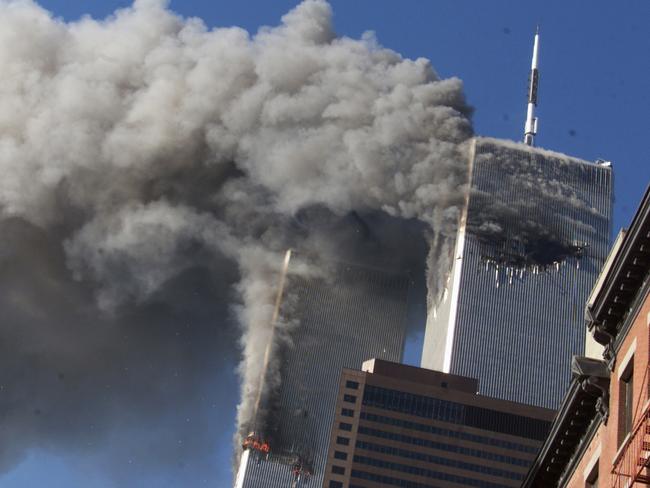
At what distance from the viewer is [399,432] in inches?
5645

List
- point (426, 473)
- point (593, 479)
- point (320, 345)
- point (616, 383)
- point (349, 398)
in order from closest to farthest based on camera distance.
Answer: point (616, 383) < point (593, 479) < point (426, 473) < point (349, 398) < point (320, 345)

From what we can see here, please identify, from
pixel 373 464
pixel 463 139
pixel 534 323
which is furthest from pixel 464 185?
pixel 373 464

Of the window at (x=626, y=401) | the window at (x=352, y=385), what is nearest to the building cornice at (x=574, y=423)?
the window at (x=626, y=401)

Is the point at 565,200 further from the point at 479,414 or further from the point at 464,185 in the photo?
the point at 479,414

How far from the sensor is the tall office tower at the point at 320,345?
178m

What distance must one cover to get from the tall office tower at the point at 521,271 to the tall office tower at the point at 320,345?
16.3 meters

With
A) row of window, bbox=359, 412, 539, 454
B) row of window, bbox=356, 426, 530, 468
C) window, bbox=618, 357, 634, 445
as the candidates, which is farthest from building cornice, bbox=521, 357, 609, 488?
row of window, bbox=359, 412, 539, 454

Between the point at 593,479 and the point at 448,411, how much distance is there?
115979 mm

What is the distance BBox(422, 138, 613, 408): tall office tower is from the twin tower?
0.40 ft

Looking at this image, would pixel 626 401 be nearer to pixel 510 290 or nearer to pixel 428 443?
pixel 428 443

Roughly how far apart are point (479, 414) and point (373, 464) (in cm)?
1404

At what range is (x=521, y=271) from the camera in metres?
167

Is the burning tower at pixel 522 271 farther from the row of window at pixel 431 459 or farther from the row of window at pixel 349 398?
the row of window at pixel 431 459

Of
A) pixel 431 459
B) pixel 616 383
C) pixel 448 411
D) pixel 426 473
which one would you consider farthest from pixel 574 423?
pixel 448 411
